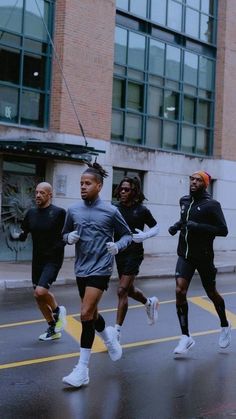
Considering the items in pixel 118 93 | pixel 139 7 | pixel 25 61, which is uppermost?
pixel 139 7

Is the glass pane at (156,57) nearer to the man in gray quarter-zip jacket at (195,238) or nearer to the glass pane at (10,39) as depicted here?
the glass pane at (10,39)

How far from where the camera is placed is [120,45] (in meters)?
21.2

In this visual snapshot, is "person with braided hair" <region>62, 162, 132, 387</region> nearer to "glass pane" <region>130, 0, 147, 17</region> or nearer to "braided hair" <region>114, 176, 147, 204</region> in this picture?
"braided hair" <region>114, 176, 147, 204</region>

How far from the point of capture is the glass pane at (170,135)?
22.9 meters

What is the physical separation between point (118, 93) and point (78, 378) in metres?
16.3

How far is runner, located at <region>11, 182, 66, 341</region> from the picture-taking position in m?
7.68

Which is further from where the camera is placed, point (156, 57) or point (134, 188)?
point (156, 57)

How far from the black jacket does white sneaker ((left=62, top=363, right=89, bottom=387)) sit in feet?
6.74

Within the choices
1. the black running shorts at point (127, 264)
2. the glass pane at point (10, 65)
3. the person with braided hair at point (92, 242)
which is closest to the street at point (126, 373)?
the person with braided hair at point (92, 242)

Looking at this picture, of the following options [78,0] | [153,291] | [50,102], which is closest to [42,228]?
[153,291]

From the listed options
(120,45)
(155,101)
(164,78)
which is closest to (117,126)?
(155,101)

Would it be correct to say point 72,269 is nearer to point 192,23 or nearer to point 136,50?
point 136,50

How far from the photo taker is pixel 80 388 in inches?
229

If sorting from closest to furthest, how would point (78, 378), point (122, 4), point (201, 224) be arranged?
point (78, 378), point (201, 224), point (122, 4)
